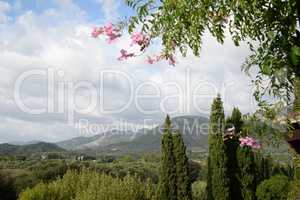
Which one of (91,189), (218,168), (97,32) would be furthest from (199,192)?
(97,32)

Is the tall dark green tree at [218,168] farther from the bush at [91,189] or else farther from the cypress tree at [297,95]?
the cypress tree at [297,95]

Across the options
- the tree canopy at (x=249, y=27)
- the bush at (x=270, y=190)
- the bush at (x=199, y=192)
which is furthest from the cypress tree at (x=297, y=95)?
the bush at (x=199, y=192)

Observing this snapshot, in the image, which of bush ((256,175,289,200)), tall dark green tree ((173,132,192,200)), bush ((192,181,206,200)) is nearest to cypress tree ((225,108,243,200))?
bush ((256,175,289,200))

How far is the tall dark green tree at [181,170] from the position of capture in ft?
101

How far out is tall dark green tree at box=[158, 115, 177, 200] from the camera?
103ft

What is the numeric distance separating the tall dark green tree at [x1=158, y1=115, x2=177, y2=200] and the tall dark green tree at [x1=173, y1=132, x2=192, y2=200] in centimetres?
31

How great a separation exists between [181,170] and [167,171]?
112 cm

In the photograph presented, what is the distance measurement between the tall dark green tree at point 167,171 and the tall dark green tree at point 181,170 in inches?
12.2

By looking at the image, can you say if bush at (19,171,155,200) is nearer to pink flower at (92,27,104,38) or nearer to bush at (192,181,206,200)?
pink flower at (92,27,104,38)

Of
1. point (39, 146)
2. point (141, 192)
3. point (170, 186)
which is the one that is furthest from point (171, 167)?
point (39, 146)

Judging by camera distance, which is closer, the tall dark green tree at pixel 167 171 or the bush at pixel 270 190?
the bush at pixel 270 190

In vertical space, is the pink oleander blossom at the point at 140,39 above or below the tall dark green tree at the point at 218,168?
above

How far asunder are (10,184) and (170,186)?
72.5 ft

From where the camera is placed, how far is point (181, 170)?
31.6 metres
